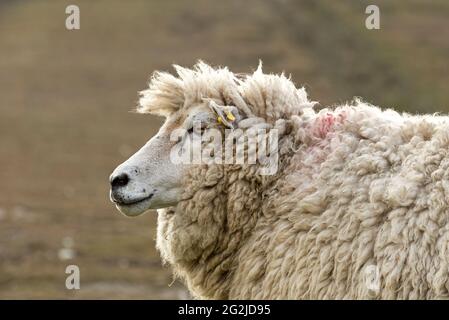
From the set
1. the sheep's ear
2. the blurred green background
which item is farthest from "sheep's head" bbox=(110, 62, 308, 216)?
the blurred green background

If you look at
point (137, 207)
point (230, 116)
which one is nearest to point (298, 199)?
point (230, 116)

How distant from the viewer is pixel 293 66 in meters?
65.1

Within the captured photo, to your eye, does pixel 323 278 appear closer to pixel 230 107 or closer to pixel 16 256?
pixel 230 107

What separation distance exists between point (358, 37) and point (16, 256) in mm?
46111

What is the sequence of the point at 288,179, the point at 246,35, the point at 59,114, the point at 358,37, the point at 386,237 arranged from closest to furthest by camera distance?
the point at 386,237 → the point at 288,179 → the point at 59,114 → the point at 358,37 → the point at 246,35

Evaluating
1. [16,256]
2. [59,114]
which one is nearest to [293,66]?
[59,114]

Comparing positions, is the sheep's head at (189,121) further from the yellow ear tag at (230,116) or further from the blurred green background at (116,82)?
the blurred green background at (116,82)

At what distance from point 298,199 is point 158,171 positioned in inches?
45.8

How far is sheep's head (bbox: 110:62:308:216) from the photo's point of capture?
6965mm

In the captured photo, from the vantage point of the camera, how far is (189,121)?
7191 mm

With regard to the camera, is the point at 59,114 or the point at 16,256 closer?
the point at 16,256

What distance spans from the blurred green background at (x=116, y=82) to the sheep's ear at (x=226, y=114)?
30.1 feet

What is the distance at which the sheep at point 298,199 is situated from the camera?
6.06 meters

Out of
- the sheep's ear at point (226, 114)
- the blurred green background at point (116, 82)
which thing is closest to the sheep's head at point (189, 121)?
the sheep's ear at point (226, 114)
